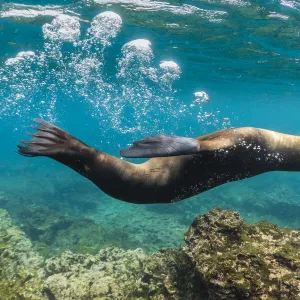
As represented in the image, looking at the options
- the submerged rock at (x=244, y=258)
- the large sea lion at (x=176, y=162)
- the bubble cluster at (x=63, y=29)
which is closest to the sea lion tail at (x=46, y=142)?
the large sea lion at (x=176, y=162)

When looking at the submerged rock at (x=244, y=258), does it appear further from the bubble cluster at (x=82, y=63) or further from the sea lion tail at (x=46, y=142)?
the bubble cluster at (x=82, y=63)

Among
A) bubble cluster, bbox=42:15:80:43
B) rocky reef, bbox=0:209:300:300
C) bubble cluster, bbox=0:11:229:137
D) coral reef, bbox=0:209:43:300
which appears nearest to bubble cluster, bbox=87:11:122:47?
bubble cluster, bbox=0:11:229:137

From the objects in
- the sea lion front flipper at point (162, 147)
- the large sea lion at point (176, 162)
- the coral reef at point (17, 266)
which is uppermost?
the sea lion front flipper at point (162, 147)

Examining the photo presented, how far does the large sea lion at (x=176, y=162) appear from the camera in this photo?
325 cm

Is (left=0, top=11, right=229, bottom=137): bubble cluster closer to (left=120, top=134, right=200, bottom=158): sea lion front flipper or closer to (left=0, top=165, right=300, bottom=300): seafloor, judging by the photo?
(left=0, top=165, right=300, bottom=300): seafloor

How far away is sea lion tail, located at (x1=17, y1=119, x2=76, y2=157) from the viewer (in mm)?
3091

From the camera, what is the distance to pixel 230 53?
18.4 metres

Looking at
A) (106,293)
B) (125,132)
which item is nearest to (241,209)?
(106,293)

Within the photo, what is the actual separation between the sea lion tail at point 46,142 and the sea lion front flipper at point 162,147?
0.75 meters

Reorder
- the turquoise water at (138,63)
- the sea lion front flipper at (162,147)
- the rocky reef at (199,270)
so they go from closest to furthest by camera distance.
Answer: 1. the sea lion front flipper at (162,147)
2. the rocky reef at (199,270)
3. the turquoise water at (138,63)

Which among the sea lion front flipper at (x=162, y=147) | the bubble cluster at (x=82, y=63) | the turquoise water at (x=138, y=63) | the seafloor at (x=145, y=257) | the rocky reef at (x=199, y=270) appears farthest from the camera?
the bubble cluster at (x=82, y=63)

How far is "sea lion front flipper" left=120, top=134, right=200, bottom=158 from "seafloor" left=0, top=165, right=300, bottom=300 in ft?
4.42

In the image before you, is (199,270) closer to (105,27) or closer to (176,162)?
(176,162)

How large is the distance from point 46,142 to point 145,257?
12.8 feet
